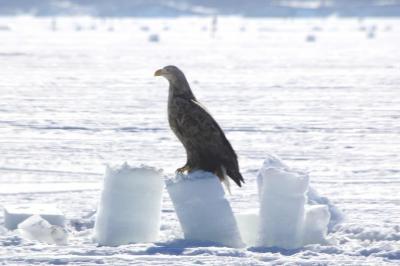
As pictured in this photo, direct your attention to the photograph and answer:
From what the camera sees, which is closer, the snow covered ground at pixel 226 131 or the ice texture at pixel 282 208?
the snow covered ground at pixel 226 131

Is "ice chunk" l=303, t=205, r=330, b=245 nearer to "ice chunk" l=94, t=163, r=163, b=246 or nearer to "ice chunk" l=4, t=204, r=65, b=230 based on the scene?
"ice chunk" l=94, t=163, r=163, b=246

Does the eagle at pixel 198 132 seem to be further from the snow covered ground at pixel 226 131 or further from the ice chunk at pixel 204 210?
the snow covered ground at pixel 226 131

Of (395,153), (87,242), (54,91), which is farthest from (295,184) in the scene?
(54,91)

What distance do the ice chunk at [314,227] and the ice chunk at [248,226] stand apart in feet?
0.90

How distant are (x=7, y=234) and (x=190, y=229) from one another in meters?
0.95

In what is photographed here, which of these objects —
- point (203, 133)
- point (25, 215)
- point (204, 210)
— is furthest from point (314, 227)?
point (25, 215)

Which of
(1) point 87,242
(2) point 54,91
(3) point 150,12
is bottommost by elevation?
(1) point 87,242

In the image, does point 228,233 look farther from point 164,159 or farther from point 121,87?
point 121,87

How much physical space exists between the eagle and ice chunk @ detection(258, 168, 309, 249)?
0.27m

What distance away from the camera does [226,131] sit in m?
11.7

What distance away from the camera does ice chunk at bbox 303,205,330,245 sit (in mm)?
5789

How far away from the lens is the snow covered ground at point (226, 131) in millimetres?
5512

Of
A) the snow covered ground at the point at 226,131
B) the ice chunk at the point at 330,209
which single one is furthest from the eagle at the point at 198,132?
the ice chunk at the point at 330,209

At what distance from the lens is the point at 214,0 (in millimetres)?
133375
